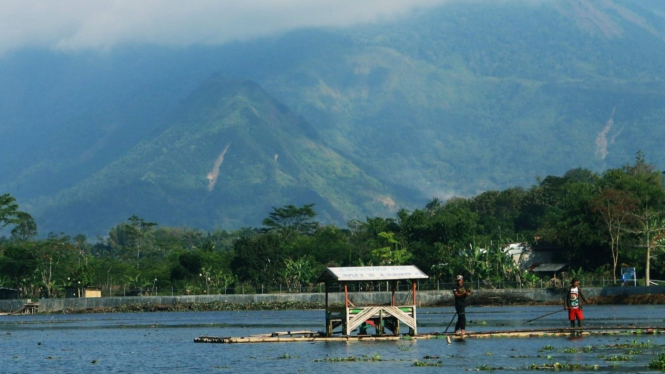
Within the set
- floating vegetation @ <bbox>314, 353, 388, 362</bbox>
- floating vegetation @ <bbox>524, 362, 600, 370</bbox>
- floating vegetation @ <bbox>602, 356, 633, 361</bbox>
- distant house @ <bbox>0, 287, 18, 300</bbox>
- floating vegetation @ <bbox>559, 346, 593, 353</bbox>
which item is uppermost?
distant house @ <bbox>0, 287, 18, 300</bbox>

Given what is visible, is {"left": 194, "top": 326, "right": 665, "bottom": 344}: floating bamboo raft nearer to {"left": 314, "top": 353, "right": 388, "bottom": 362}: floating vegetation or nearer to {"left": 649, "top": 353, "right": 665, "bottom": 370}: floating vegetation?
{"left": 314, "top": 353, "right": 388, "bottom": 362}: floating vegetation

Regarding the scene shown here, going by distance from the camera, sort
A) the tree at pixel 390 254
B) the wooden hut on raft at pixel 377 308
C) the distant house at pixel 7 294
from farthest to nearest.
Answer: the distant house at pixel 7 294
the tree at pixel 390 254
the wooden hut on raft at pixel 377 308

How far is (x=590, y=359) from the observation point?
33.6 metres

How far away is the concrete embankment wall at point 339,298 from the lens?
3509 inches

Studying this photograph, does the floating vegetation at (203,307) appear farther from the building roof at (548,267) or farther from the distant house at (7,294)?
the building roof at (548,267)

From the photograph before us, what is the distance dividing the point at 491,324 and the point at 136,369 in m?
25.2

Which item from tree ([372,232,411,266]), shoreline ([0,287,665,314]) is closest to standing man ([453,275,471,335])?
shoreline ([0,287,665,314])

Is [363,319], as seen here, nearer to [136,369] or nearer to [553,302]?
[136,369]

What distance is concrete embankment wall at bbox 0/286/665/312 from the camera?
3509 inches

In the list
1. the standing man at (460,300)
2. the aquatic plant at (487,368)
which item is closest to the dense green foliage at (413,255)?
the standing man at (460,300)

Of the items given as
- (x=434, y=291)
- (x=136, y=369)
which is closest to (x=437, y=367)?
(x=136, y=369)

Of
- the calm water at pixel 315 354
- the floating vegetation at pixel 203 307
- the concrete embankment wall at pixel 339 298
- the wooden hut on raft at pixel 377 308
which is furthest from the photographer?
the floating vegetation at pixel 203 307

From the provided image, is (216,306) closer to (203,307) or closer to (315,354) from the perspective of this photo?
(203,307)

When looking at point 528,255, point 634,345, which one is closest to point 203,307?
point 528,255
